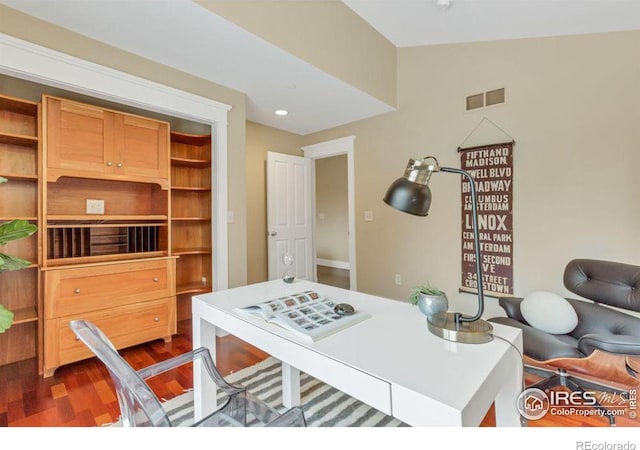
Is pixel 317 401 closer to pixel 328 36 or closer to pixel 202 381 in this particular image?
pixel 202 381

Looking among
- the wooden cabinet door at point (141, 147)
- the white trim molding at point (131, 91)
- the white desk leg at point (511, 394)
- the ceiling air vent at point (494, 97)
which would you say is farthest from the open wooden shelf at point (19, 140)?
the ceiling air vent at point (494, 97)

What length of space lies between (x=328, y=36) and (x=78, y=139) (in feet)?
7.18

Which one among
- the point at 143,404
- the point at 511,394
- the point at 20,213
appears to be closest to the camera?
the point at 143,404

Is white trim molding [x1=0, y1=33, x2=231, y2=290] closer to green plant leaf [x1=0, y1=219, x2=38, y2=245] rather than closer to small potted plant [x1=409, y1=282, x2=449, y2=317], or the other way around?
green plant leaf [x1=0, y1=219, x2=38, y2=245]

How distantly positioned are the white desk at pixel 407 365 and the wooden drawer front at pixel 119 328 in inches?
61.5

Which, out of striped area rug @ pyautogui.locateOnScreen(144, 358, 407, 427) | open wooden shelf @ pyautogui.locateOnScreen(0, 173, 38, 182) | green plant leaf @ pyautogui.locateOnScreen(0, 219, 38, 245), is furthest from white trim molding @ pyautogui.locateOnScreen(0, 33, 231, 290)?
green plant leaf @ pyautogui.locateOnScreen(0, 219, 38, 245)

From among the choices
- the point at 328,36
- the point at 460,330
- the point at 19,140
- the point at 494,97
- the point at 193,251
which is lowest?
the point at 460,330

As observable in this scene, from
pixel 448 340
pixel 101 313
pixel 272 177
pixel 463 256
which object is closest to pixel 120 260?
pixel 101 313

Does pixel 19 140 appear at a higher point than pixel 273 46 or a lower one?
lower

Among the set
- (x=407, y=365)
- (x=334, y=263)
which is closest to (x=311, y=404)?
(x=407, y=365)

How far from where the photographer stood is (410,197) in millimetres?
1012

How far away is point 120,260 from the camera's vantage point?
2492 millimetres

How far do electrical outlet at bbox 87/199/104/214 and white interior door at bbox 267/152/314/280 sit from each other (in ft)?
5.93

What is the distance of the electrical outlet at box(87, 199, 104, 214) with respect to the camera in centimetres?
265
